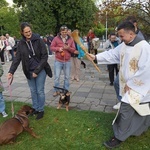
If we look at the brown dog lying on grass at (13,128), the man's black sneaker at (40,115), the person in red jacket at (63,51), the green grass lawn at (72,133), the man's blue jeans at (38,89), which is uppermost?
Answer: the person in red jacket at (63,51)

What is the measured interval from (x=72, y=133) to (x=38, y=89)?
1154 millimetres

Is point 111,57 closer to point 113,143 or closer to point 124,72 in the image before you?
point 124,72

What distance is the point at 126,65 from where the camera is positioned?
3518 millimetres

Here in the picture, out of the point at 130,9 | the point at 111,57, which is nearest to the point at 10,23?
the point at 130,9

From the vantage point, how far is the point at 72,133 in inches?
162

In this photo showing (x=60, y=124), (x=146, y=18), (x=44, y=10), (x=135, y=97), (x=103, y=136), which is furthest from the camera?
(x=44, y=10)

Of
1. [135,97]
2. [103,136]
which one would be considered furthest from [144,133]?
[135,97]

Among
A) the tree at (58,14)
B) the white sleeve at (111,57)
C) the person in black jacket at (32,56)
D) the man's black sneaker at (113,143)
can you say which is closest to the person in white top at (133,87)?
the man's black sneaker at (113,143)

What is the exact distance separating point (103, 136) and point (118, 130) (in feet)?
1.76

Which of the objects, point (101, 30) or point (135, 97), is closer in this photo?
point (135, 97)

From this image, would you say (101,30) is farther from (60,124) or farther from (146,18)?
(60,124)

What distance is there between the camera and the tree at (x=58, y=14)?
18453mm

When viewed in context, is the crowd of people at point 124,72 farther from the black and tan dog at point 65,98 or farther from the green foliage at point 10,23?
the green foliage at point 10,23

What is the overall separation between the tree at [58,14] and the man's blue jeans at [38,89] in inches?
585
